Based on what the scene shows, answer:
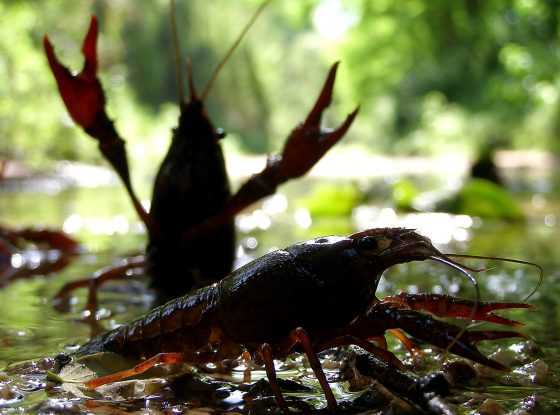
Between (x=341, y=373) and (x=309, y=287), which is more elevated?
(x=309, y=287)

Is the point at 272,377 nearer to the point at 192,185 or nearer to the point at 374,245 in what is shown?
the point at 374,245

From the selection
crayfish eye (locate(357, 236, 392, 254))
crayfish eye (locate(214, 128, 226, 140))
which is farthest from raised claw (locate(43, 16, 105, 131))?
crayfish eye (locate(357, 236, 392, 254))

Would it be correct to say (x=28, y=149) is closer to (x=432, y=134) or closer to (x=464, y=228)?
(x=464, y=228)

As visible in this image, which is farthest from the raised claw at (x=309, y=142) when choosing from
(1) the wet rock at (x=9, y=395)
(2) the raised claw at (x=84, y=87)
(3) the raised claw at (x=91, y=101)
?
(1) the wet rock at (x=9, y=395)

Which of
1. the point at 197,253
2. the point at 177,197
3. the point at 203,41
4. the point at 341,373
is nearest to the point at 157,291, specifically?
the point at 197,253

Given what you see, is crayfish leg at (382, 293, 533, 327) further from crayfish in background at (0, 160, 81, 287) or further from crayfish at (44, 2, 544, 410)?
crayfish in background at (0, 160, 81, 287)

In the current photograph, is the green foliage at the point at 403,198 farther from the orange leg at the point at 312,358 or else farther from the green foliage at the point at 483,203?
the orange leg at the point at 312,358

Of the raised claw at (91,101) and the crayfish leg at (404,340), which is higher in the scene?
the raised claw at (91,101)
